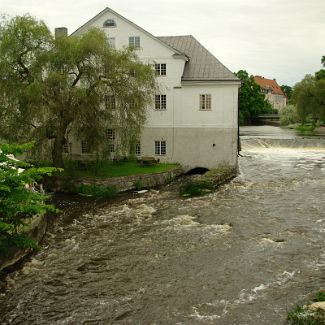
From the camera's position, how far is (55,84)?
25.2 meters

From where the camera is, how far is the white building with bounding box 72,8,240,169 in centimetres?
3322

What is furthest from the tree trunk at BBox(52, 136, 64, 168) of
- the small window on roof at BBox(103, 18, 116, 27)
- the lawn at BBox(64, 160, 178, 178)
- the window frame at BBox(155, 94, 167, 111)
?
the small window on roof at BBox(103, 18, 116, 27)

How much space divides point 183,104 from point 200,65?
3446 millimetres

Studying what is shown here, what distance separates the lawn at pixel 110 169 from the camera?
2834 cm

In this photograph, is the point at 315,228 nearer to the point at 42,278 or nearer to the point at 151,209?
the point at 151,209

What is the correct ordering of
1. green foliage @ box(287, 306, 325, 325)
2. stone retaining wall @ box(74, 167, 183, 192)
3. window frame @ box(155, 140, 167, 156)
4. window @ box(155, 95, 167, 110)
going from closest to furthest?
1. green foliage @ box(287, 306, 325, 325)
2. stone retaining wall @ box(74, 167, 183, 192)
3. window @ box(155, 95, 167, 110)
4. window frame @ box(155, 140, 167, 156)

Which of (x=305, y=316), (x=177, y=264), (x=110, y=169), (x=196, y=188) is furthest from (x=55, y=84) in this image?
(x=305, y=316)

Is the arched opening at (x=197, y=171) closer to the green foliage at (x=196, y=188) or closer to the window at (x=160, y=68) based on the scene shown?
the green foliage at (x=196, y=188)

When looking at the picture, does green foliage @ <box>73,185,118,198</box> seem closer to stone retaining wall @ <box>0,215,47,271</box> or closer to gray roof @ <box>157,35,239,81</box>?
stone retaining wall @ <box>0,215,47,271</box>

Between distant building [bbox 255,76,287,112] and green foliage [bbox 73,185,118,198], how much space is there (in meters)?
128

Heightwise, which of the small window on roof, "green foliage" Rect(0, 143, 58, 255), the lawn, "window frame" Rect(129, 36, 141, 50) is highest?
the small window on roof

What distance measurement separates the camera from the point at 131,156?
103ft

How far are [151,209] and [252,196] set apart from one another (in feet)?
21.5

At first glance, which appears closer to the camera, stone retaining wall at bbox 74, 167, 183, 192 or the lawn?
stone retaining wall at bbox 74, 167, 183, 192
